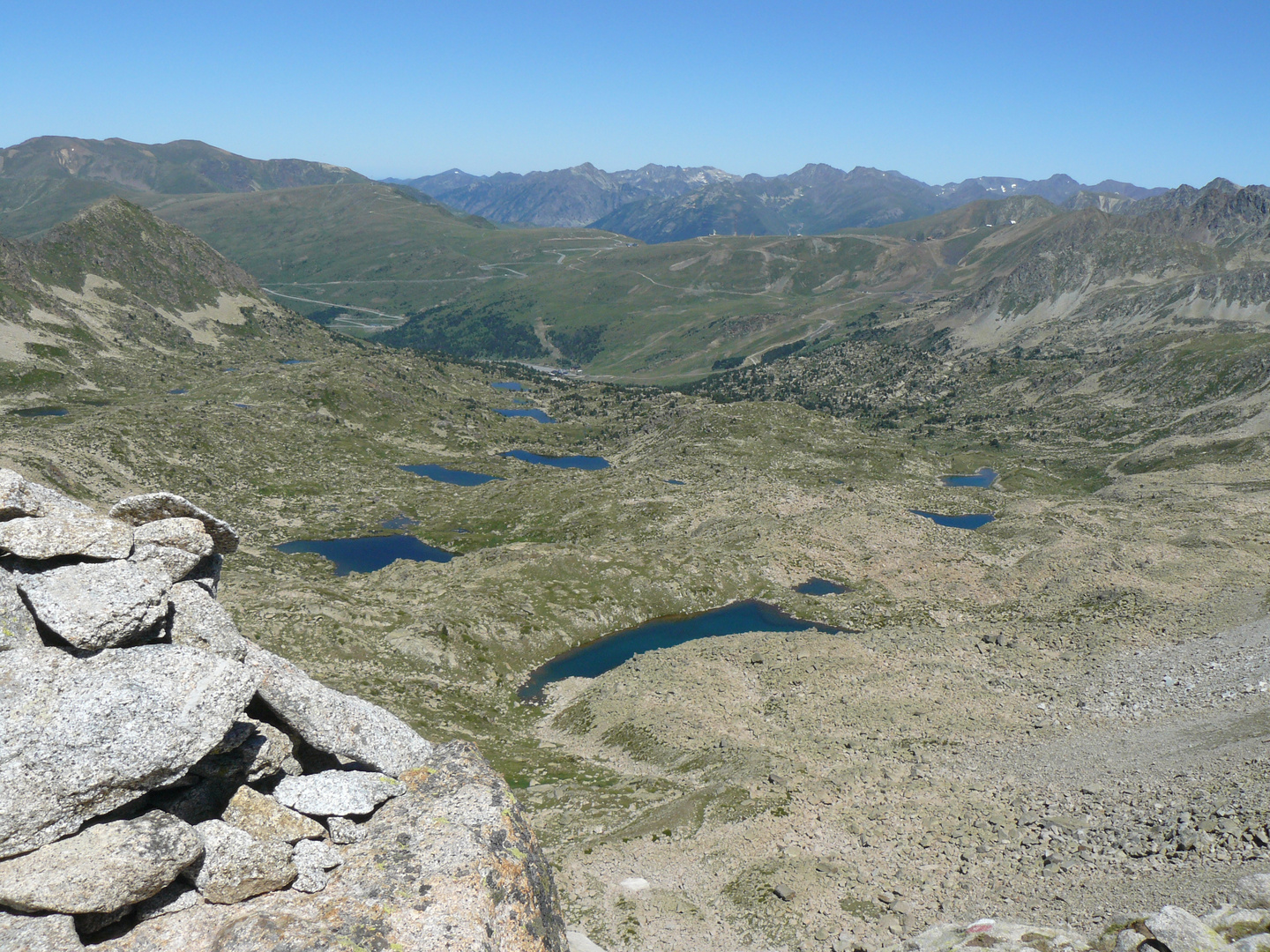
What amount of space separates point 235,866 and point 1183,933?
33.4 meters

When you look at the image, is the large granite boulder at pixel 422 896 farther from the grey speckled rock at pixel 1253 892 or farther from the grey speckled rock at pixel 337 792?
the grey speckled rock at pixel 1253 892

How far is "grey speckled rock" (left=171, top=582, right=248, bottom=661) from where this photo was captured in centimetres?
2000

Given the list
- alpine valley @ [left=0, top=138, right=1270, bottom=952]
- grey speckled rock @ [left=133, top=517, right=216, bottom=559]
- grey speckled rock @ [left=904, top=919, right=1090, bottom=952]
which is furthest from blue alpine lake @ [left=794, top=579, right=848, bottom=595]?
grey speckled rock @ [left=133, top=517, right=216, bottom=559]

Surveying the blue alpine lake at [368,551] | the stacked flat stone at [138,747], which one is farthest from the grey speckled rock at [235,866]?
the blue alpine lake at [368,551]

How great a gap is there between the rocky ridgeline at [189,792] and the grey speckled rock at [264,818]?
0.04 meters

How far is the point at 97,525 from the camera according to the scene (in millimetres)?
19672

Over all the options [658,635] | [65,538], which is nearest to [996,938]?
[65,538]

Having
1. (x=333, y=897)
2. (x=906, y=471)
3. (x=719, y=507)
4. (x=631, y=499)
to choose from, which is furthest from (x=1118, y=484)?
(x=333, y=897)

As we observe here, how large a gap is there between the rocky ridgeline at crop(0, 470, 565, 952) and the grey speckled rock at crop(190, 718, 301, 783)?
5cm

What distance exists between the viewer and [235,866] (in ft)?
56.4

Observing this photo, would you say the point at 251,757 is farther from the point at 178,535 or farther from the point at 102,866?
the point at 178,535

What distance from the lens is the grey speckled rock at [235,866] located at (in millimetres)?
17000

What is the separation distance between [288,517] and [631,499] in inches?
2806

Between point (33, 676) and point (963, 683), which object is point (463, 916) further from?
point (963, 683)
